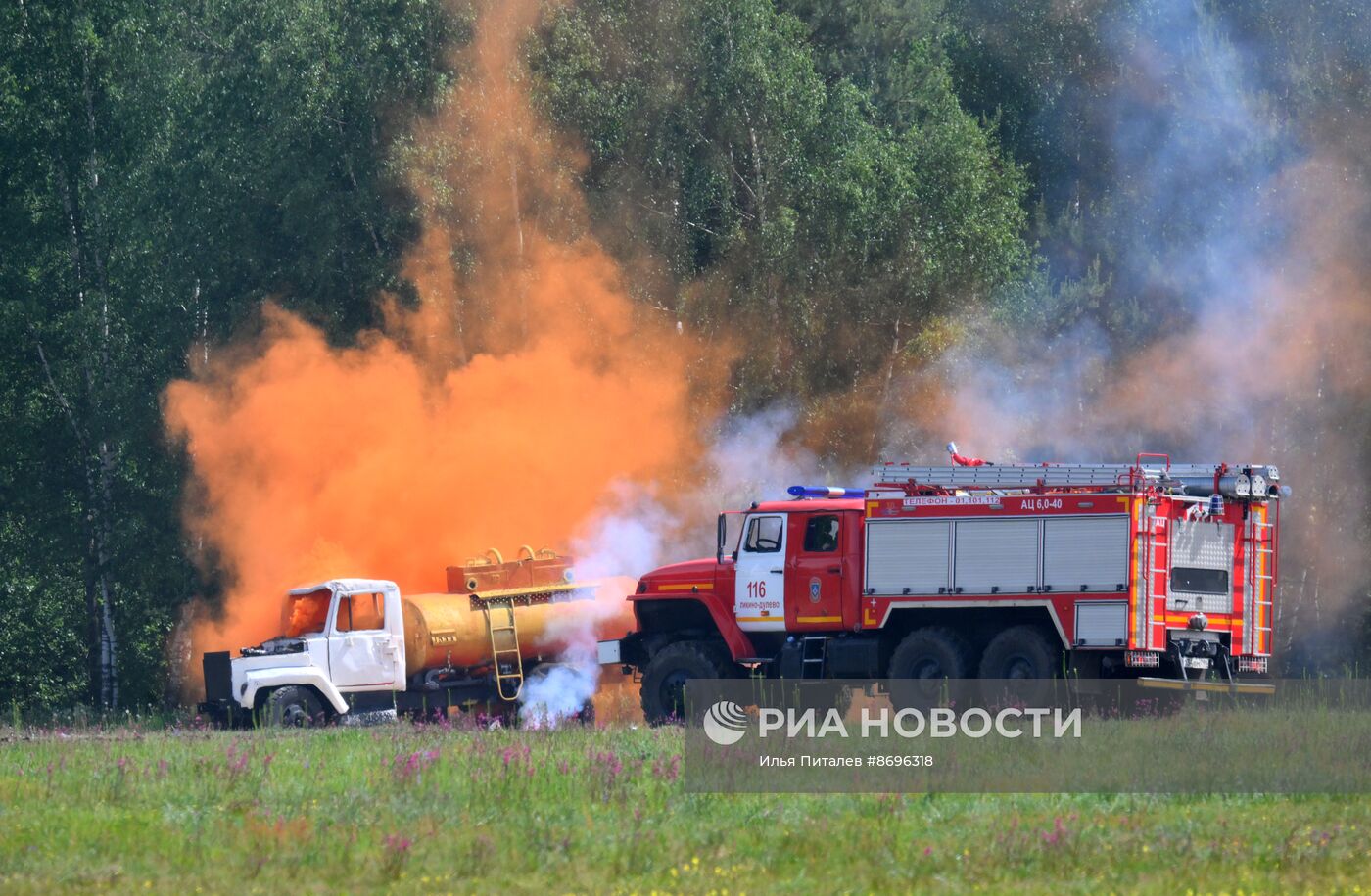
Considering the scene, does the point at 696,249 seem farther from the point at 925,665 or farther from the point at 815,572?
the point at 925,665

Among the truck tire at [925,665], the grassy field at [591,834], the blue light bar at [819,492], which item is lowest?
the grassy field at [591,834]

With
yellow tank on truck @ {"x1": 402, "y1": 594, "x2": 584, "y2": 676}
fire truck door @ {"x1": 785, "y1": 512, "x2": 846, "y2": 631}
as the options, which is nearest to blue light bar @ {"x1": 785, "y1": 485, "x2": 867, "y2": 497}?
fire truck door @ {"x1": 785, "y1": 512, "x2": 846, "y2": 631}

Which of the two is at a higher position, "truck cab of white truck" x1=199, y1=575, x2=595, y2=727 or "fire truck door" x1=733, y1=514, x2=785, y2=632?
"fire truck door" x1=733, y1=514, x2=785, y2=632

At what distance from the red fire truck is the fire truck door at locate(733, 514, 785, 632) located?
20 mm

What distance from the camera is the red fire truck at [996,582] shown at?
21.7 meters

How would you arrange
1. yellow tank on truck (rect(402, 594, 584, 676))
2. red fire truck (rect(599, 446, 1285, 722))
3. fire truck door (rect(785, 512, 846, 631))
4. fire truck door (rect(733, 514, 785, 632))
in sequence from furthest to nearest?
yellow tank on truck (rect(402, 594, 584, 676)) < fire truck door (rect(733, 514, 785, 632)) < fire truck door (rect(785, 512, 846, 631)) < red fire truck (rect(599, 446, 1285, 722))

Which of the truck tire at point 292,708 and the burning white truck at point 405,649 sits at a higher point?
the burning white truck at point 405,649

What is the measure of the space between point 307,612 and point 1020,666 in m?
10.2

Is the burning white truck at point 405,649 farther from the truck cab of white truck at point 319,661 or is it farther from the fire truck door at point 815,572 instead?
the fire truck door at point 815,572

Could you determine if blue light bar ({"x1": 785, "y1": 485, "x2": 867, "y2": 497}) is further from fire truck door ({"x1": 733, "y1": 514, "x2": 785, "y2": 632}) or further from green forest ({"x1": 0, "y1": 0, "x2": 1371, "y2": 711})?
green forest ({"x1": 0, "y1": 0, "x2": 1371, "y2": 711})

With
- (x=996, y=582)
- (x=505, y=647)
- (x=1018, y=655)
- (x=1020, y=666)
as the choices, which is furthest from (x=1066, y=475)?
(x=505, y=647)

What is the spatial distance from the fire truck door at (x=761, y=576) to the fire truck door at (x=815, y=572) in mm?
136

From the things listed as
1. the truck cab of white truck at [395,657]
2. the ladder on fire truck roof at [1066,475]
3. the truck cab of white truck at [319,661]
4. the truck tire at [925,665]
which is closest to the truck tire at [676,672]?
the truck cab of white truck at [395,657]

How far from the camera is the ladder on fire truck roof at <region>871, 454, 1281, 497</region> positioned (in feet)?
72.8
